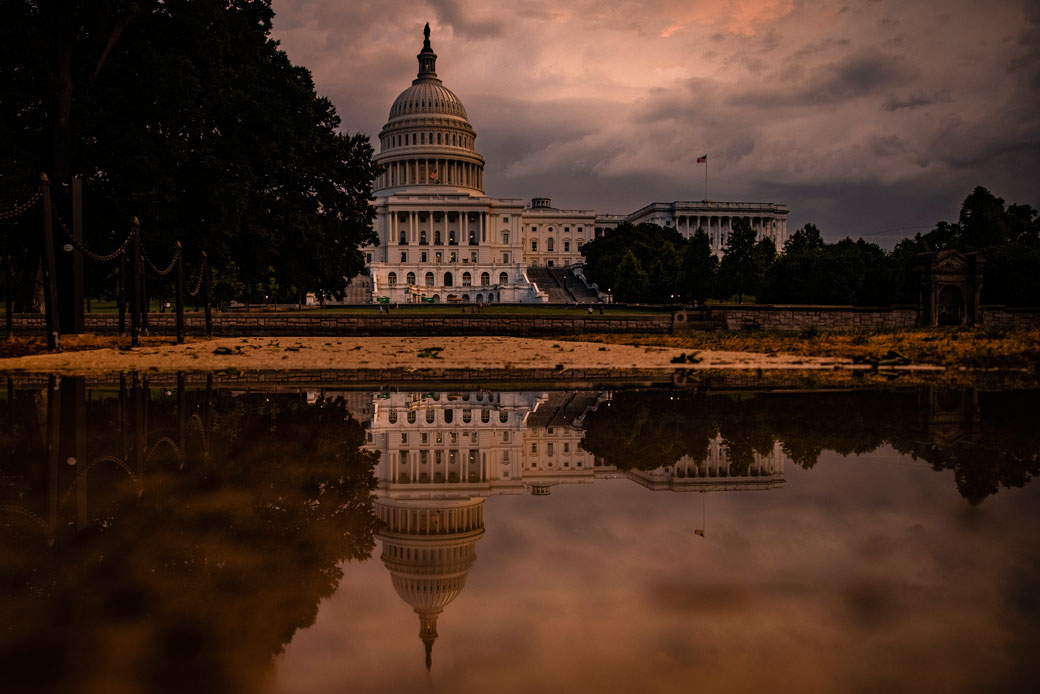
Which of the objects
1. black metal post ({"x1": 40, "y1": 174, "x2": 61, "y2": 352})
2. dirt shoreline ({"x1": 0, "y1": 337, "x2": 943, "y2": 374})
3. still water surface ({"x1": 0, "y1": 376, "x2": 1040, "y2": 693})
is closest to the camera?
still water surface ({"x1": 0, "y1": 376, "x2": 1040, "y2": 693})

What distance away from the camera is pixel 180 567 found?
312 cm

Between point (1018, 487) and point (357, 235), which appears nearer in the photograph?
point (1018, 487)

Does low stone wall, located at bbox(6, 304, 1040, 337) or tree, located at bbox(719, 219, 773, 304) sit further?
tree, located at bbox(719, 219, 773, 304)

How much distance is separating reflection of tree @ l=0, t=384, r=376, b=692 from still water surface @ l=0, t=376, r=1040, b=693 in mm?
13

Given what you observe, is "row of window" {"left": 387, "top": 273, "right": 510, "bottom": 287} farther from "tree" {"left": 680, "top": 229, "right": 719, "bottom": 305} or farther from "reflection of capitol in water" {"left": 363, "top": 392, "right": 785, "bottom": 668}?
"reflection of capitol in water" {"left": 363, "top": 392, "right": 785, "bottom": 668}

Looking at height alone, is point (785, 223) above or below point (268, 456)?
above

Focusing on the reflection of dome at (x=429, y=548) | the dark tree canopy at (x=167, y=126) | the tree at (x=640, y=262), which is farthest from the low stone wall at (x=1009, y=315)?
the reflection of dome at (x=429, y=548)

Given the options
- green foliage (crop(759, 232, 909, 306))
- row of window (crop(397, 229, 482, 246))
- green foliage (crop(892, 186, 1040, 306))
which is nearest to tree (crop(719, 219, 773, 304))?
green foliage (crop(759, 232, 909, 306))

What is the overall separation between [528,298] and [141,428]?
103 metres

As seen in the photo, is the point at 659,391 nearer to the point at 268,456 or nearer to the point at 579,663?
the point at 268,456

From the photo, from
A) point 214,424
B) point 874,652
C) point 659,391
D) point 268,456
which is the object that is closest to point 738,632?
point 874,652

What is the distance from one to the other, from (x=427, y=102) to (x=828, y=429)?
137630 millimetres

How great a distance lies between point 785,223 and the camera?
5896 inches

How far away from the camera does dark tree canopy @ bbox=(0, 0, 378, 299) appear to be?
80.1ft
